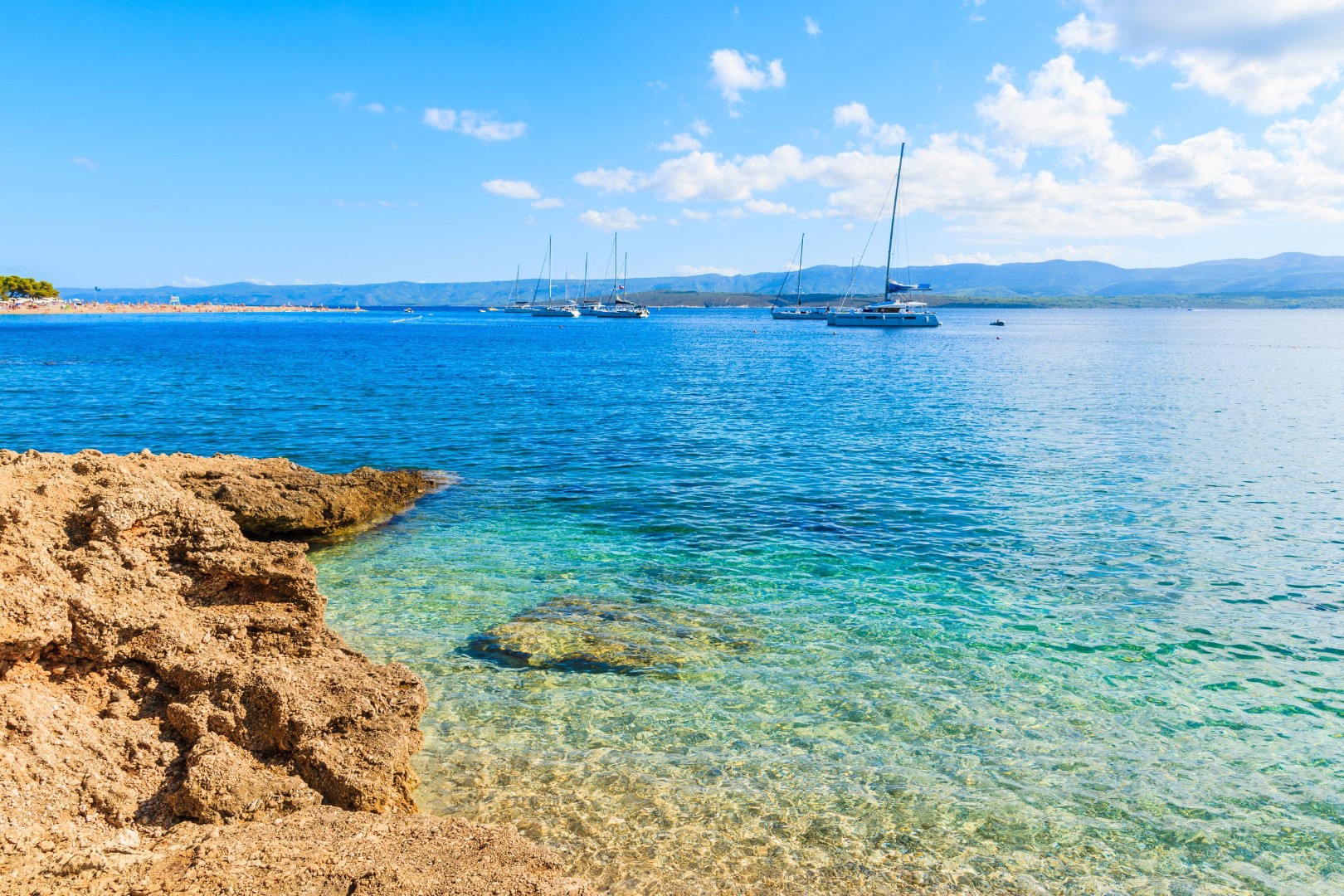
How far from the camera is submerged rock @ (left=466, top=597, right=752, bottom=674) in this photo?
9539 mm

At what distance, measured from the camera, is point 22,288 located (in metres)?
165

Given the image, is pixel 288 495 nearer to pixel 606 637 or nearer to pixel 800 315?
pixel 606 637

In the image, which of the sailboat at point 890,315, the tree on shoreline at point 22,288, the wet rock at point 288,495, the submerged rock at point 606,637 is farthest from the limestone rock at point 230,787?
the tree on shoreline at point 22,288

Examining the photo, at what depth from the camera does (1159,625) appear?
10914 mm

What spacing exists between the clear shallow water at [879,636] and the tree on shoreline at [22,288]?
178 meters

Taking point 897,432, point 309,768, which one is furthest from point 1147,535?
point 309,768

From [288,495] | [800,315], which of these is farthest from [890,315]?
[288,495]

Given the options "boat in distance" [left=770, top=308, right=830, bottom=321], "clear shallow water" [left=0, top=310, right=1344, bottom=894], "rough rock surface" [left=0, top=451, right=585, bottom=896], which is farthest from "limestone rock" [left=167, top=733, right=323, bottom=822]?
"boat in distance" [left=770, top=308, right=830, bottom=321]

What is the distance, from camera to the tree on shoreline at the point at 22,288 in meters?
162

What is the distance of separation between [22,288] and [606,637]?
212 metres

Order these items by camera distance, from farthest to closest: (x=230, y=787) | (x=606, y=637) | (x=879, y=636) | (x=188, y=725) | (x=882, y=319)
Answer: (x=882, y=319) < (x=879, y=636) < (x=606, y=637) < (x=188, y=725) < (x=230, y=787)

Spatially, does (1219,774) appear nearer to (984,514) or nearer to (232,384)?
(984,514)

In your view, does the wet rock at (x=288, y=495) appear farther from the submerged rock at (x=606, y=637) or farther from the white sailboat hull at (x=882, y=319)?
the white sailboat hull at (x=882, y=319)

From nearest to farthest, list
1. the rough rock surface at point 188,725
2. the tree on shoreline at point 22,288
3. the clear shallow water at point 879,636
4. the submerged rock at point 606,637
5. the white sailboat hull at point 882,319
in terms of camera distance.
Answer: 1. the rough rock surface at point 188,725
2. the clear shallow water at point 879,636
3. the submerged rock at point 606,637
4. the white sailboat hull at point 882,319
5. the tree on shoreline at point 22,288
